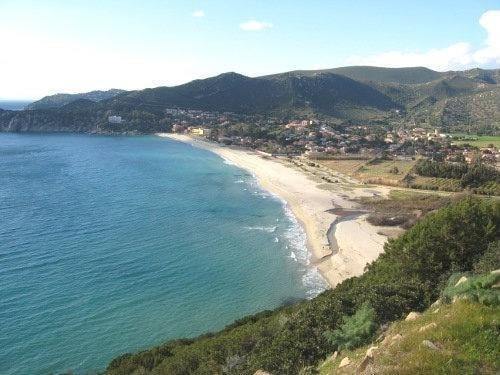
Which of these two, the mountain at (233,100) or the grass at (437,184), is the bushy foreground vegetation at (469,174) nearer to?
the grass at (437,184)

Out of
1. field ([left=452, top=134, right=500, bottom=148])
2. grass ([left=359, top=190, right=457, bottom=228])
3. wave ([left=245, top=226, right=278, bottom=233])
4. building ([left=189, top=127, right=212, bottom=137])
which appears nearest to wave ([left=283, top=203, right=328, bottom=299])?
wave ([left=245, top=226, right=278, bottom=233])

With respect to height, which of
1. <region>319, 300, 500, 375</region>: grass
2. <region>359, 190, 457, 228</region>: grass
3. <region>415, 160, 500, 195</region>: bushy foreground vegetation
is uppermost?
<region>319, 300, 500, 375</region>: grass

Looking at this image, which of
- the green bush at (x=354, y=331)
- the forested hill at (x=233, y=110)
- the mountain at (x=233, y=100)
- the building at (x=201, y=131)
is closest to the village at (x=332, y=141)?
the building at (x=201, y=131)

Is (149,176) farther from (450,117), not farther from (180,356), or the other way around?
(450,117)

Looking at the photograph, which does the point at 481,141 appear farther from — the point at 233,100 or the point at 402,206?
the point at 233,100

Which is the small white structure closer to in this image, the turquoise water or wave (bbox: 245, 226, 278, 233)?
the turquoise water

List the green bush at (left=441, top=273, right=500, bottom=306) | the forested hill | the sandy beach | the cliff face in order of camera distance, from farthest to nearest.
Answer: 1. the forested hill
2. the cliff face
3. the sandy beach
4. the green bush at (left=441, top=273, right=500, bottom=306)

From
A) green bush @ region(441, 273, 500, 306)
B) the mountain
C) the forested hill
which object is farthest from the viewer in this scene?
the mountain
